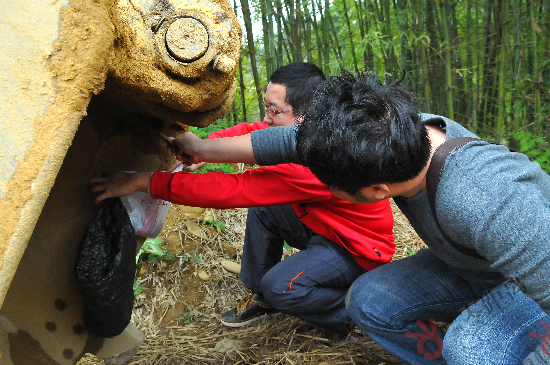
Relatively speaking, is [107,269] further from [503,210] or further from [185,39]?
[503,210]

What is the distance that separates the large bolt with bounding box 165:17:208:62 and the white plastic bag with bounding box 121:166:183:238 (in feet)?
2.91

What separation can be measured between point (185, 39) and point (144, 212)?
0.98m

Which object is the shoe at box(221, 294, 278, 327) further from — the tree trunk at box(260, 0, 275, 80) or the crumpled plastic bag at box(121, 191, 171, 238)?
the tree trunk at box(260, 0, 275, 80)

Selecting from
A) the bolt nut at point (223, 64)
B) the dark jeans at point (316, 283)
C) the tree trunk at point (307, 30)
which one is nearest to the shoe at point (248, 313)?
the dark jeans at point (316, 283)

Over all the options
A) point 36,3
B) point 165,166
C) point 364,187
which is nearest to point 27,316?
point 165,166

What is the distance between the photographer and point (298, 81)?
2387mm

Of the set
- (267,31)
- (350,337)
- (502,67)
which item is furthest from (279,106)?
(502,67)

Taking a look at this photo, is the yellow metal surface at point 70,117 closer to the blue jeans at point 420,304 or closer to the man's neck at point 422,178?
the man's neck at point 422,178

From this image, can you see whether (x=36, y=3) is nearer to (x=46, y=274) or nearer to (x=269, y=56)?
(x=46, y=274)

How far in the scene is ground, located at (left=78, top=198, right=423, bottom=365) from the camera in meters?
2.31

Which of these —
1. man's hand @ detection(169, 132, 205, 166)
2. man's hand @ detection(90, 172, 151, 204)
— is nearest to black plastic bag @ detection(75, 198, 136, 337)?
man's hand @ detection(90, 172, 151, 204)

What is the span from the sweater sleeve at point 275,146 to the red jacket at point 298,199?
0.14m

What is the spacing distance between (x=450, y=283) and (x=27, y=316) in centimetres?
173

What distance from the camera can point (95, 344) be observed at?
1.89 m
